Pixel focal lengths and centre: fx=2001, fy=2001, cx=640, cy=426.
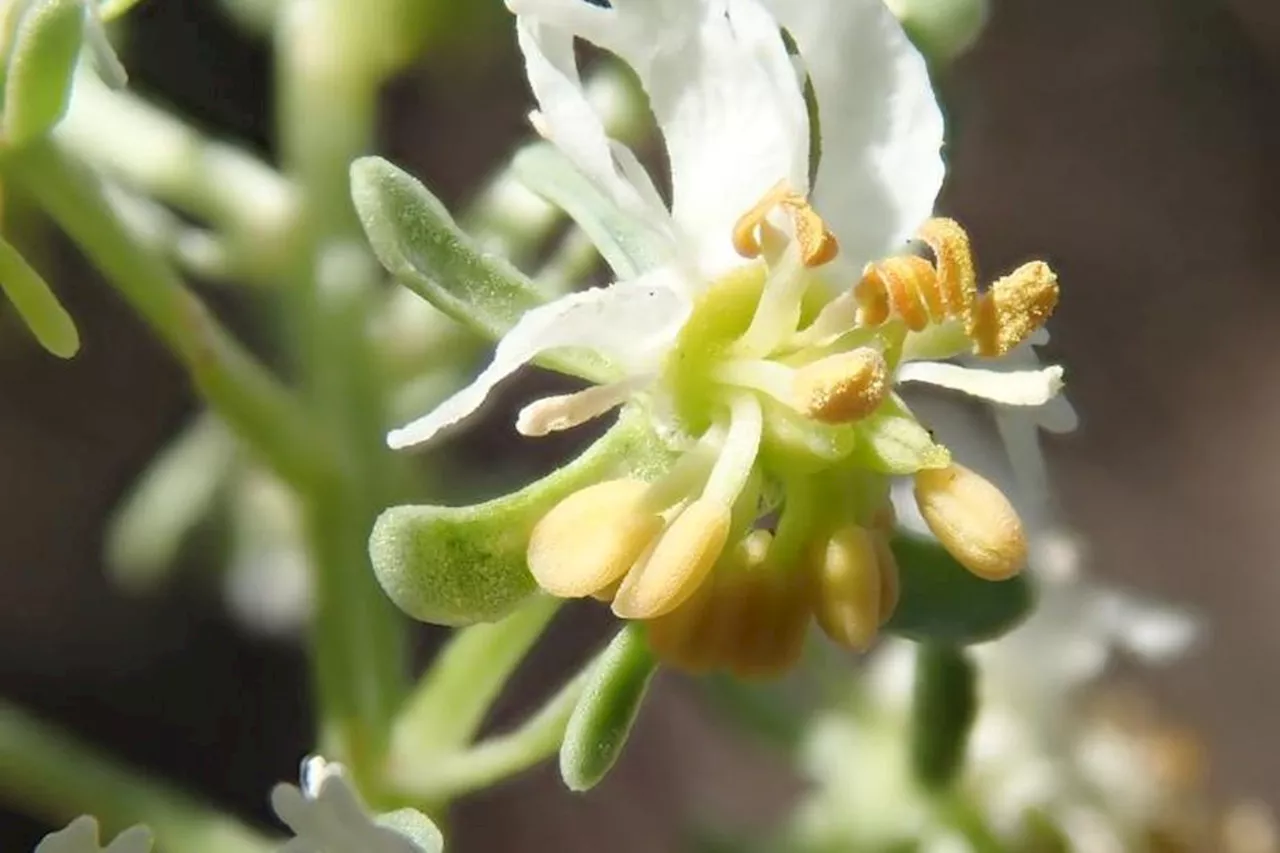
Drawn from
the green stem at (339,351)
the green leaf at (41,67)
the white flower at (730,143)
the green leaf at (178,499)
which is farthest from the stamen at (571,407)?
the green leaf at (178,499)

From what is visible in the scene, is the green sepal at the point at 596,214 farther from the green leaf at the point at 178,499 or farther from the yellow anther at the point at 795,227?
the green leaf at the point at 178,499

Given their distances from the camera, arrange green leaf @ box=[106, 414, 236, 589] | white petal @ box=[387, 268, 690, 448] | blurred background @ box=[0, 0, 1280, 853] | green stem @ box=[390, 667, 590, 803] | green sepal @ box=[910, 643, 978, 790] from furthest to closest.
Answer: blurred background @ box=[0, 0, 1280, 853], green leaf @ box=[106, 414, 236, 589], green sepal @ box=[910, 643, 978, 790], green stem @ box=[390, 667, 590, 803], white petal @ box=[387, 268, 690, 448]

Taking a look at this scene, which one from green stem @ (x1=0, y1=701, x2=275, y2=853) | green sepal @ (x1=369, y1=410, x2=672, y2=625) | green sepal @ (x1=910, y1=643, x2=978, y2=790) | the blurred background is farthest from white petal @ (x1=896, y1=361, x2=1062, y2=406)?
the blurred background

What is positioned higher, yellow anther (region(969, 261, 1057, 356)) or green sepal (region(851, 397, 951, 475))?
yellow anther (region(969, 261, 1057, 356))

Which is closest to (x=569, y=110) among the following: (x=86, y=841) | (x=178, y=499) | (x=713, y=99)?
(x=713, y=99)

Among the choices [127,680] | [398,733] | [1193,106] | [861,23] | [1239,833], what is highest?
[861,23]

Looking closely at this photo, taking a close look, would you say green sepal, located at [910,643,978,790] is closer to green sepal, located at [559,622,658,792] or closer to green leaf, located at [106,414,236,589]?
green sepal, located at [559,622,658,792]

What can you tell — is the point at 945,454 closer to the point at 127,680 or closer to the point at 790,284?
the point at 790,284

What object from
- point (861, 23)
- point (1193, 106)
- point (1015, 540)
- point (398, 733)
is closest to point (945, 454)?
point (1015, 540)
